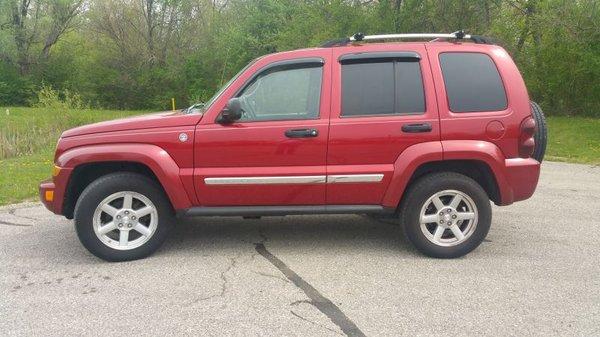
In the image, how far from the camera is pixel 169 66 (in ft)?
141

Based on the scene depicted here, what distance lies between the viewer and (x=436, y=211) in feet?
15.6

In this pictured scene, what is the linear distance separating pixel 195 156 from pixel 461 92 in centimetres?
246

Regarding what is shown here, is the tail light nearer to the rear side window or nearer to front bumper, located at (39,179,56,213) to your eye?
the rear side window

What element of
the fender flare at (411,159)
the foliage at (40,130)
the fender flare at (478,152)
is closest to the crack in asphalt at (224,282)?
the fender flare at (411,159)

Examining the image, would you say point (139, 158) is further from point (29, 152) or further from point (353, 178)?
point (29, 152)

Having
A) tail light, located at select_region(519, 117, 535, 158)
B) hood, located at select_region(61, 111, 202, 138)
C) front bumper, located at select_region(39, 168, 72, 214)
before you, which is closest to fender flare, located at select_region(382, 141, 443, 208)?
tail light, located at select_region(519, 117, 535, 158)

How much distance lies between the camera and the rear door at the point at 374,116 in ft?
15.1

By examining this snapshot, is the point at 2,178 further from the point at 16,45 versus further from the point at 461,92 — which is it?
the point at 16,45

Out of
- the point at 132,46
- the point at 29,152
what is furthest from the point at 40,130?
the point at 132,46

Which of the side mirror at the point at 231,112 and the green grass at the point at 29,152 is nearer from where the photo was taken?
the side mirror at the point at 231,112

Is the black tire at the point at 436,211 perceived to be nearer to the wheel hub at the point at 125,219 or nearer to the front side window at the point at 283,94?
the front side window at the point at 283,94

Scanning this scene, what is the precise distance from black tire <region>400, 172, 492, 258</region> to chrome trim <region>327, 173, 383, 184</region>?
14.6 inches

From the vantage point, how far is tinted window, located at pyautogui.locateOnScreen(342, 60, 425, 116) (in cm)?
466

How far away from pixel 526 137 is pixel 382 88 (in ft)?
4.44
